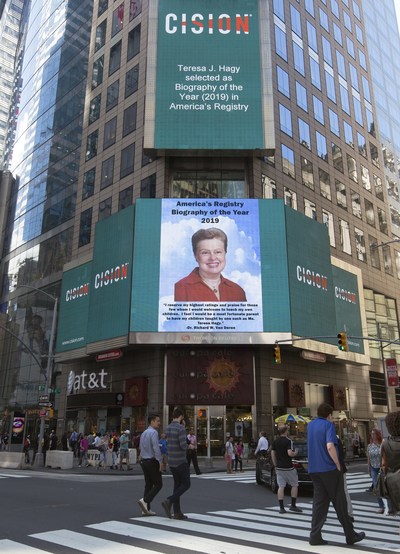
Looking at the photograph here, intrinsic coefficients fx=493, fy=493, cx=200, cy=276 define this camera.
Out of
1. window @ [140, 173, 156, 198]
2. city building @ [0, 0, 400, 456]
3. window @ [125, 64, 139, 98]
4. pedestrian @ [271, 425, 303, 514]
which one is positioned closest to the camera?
pedestrian @ [271, 425, 303, 514]

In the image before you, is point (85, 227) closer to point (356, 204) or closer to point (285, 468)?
point (356, 204)

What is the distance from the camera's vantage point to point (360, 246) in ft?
160

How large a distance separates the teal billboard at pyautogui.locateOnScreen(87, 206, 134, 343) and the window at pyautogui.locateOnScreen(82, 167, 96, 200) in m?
7.11

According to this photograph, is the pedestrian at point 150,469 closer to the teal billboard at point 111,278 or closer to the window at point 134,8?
the teal billboard at point 111,278

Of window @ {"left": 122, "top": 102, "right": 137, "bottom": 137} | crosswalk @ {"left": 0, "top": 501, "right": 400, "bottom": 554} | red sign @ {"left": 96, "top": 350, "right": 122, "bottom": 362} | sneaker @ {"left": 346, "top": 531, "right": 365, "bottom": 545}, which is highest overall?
window @ {"left": 122, "top": 102, "right": 137, "bottom": 137}

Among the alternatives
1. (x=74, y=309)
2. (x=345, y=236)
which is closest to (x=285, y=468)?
(x=74, y=309)

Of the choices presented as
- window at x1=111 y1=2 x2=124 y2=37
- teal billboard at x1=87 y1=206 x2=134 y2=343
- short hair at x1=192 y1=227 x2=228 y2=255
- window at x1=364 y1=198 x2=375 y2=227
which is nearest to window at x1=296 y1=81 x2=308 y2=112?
window at x1=364 y1=198 x2=375 y2=227

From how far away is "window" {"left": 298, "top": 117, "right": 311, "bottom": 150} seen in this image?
4412cm

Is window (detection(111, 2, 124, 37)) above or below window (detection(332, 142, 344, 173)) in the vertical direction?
above

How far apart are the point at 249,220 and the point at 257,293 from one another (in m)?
5.37

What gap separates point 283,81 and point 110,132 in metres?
16.0

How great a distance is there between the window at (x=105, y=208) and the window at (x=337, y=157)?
73.0 ft

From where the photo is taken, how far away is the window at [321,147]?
152ft

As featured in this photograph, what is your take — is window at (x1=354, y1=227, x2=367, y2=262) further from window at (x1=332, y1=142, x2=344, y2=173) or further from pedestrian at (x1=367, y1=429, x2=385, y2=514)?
pedestrian at (x1=367, y1=429, x2=385, y2=514)
